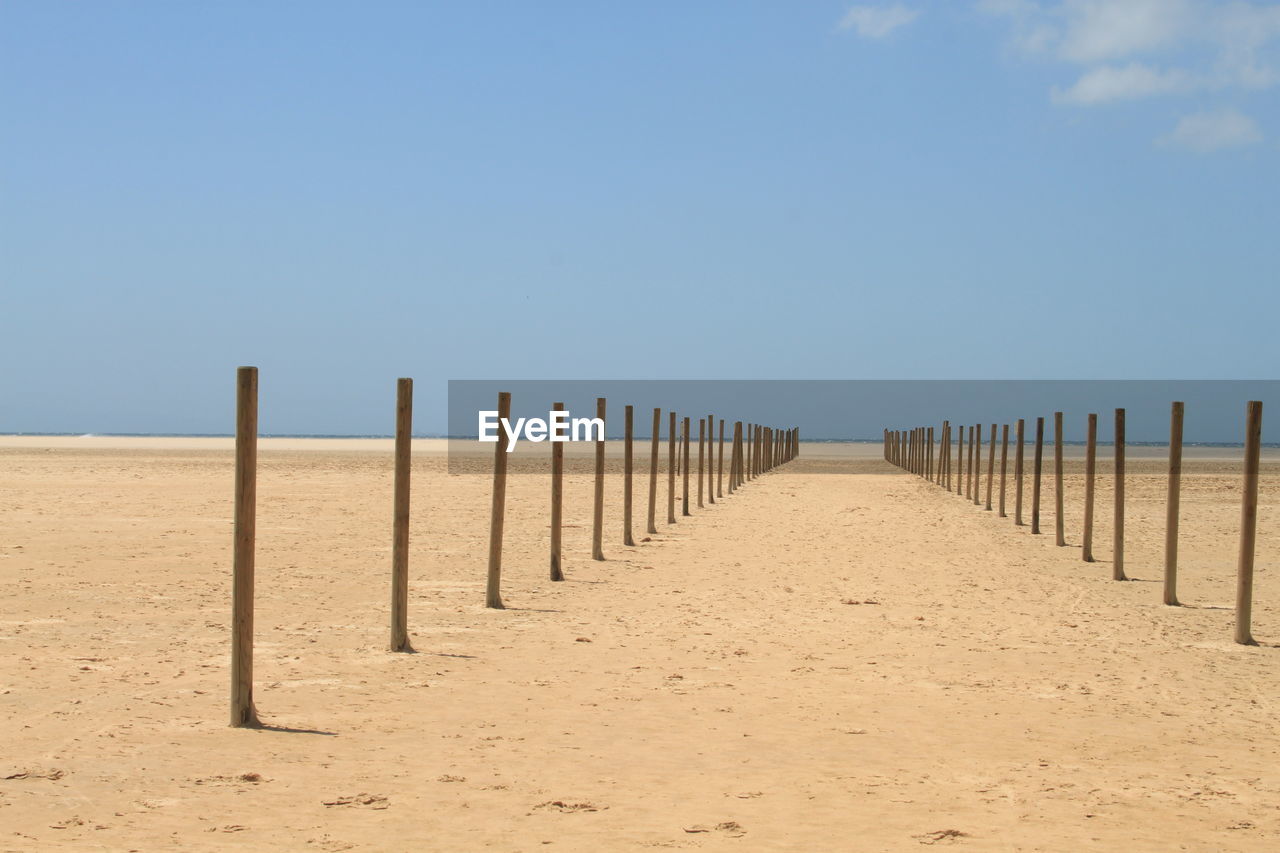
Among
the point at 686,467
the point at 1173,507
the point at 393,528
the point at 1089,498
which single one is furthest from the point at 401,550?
the point at 686,467

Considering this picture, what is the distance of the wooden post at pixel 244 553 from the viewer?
5.87 meters

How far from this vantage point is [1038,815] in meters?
4.76

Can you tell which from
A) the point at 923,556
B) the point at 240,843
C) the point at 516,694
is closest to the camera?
the point at 240,843

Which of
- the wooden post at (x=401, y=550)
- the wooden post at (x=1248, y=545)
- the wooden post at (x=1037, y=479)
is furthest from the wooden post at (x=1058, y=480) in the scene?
the wooden post at (x=401, y=550)

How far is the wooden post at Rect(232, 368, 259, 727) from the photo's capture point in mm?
5871

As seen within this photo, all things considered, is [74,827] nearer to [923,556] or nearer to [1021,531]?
[923,556]

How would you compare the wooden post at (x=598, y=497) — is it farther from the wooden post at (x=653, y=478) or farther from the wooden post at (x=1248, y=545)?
the wooden post at (x=1248, y=545)

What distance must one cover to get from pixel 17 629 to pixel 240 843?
510cm

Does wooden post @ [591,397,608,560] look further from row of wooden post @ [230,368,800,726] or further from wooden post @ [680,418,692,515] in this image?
wooden post @ [680,418,692,515]

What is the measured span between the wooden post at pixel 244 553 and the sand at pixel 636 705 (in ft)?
0.66

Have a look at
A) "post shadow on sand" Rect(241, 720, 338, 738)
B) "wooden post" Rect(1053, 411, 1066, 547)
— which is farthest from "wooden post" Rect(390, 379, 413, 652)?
"wooden post" Rect(1053, 411, 1066, 547)

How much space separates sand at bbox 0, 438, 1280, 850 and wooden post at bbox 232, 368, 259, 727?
7.9 inches

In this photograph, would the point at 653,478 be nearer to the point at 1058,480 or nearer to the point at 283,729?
the point at 1058,480

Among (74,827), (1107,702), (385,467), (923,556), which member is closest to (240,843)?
(74,827)
